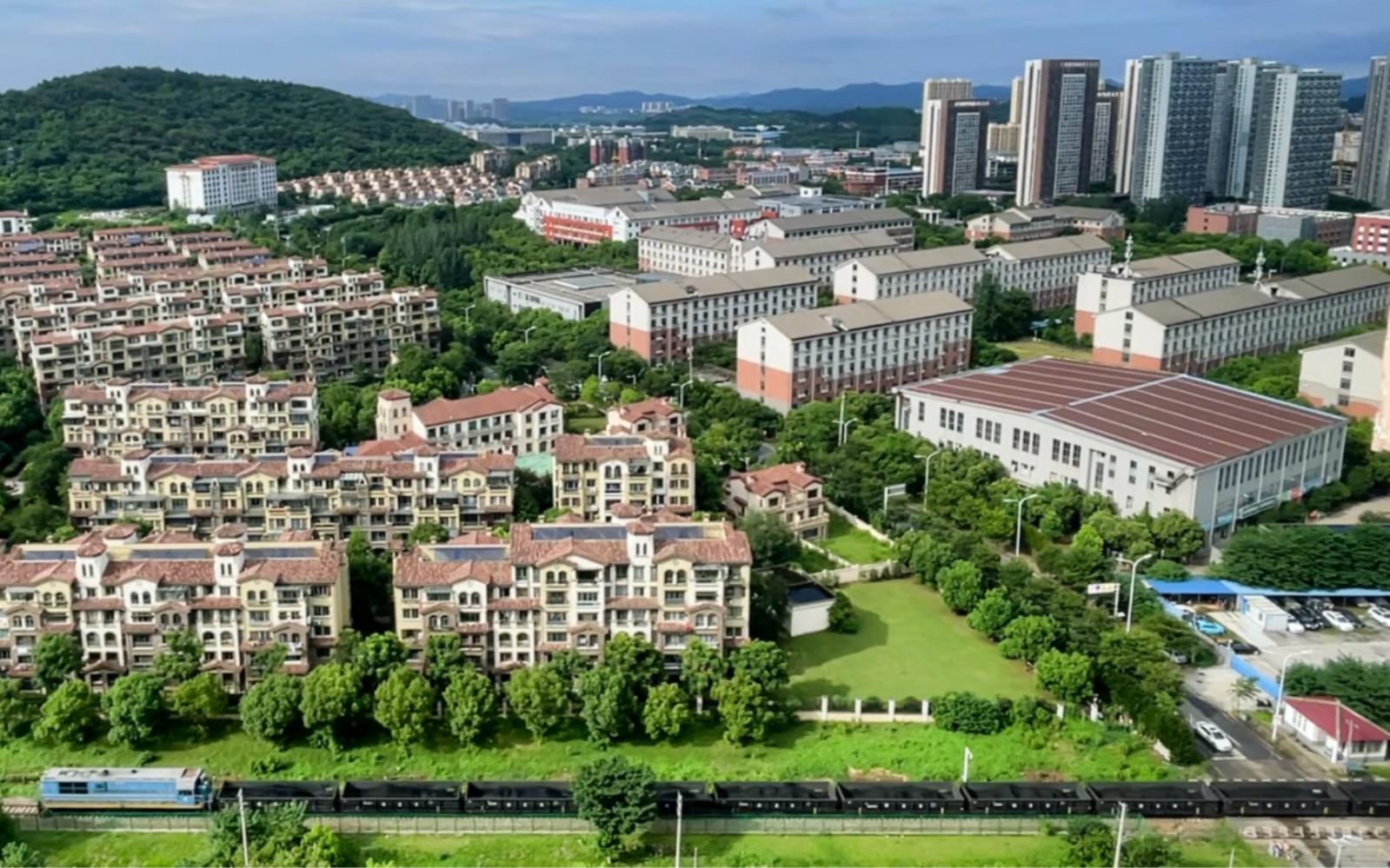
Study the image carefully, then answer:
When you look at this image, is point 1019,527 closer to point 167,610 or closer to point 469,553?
point 469,553

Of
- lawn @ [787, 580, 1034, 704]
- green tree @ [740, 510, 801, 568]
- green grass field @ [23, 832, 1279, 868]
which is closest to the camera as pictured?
green grass field @ [23, 832, 1279, 868]

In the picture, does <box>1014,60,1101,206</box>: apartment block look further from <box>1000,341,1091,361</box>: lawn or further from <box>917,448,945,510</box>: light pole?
<box>917,448,945,510</box>: light pole

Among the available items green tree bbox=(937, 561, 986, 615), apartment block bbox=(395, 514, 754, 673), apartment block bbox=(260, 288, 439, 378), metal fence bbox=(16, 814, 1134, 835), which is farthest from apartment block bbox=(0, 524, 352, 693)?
apartment block bbox=(260, 288, 439, 378)

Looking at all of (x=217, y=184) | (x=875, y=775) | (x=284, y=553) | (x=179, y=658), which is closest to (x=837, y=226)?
(x=217, y=184)

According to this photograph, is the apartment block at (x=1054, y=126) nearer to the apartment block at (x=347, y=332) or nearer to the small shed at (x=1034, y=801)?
the apartment block at (x=347, y=332)

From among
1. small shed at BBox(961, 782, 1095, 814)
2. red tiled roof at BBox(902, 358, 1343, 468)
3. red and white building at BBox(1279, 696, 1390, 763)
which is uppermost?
red tiled roof at BBox(902, 358, 1343, 468)

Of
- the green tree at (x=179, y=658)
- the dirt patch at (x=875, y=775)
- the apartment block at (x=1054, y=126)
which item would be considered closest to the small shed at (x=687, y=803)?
the dirt patch at (x=875, y=775)
